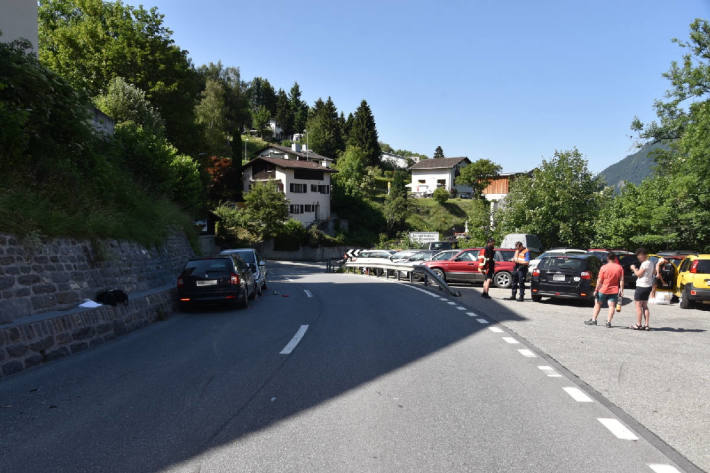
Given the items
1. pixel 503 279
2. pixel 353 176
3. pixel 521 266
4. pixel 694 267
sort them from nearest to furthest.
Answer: pixel 694 267
pixel 521 266
pixel 503 279
pixel 353 176

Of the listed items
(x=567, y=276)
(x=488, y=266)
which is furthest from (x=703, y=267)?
(x=488, y=266)

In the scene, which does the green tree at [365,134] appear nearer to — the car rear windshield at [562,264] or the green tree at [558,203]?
the green tree at [558,203]

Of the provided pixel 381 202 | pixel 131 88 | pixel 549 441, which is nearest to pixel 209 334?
pixel 549 441

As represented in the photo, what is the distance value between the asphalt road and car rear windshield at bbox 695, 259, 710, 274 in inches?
372

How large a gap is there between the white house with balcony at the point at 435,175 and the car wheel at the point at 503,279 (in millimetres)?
71651

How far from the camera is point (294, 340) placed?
9.38 meters

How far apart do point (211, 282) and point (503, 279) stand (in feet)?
43.2

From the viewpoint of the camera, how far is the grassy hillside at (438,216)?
76062 mm

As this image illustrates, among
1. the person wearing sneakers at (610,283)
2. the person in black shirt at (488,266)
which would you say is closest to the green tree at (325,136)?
the person in black shirt at (488,266)

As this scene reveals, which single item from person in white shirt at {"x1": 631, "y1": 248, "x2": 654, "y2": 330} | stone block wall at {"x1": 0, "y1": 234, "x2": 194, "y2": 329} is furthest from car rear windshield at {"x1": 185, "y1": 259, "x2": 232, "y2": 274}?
person in white shirt at {"x1": 631, "y1": 248, "x2": 654, "y2": 330}

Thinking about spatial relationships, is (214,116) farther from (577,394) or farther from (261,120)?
(577,394)

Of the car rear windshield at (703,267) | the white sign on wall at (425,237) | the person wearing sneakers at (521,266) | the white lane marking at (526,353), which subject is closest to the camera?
the white lane marking at (526,353)

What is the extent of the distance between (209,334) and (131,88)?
3155 centimetres

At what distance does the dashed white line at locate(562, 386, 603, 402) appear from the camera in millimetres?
5855
